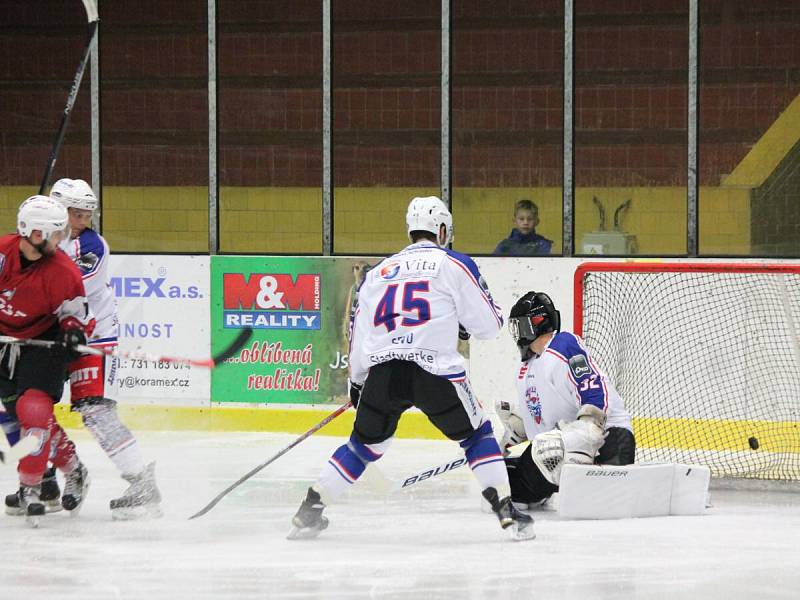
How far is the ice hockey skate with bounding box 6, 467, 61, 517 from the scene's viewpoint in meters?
5.80

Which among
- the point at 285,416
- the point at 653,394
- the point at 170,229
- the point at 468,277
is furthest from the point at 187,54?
the point at 468,277

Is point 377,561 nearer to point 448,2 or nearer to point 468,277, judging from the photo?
point 468,277

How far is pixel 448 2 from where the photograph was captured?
851 centimetres

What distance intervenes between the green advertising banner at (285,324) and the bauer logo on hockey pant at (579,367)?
2.74 metres

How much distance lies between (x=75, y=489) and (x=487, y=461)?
1639 mm

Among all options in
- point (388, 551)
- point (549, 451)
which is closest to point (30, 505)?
point (388, 551)

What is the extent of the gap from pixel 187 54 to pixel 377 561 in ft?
15.6

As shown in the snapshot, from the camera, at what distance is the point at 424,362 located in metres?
5.04

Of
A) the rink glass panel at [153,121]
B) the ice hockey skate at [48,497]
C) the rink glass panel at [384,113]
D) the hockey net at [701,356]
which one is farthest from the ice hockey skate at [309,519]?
the rink glass panel at [153,121]

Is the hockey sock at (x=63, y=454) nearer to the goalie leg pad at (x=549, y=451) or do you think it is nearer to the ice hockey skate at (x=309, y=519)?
the ice hockey skate at (x=309, y=519)

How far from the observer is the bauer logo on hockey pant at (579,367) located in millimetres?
5547

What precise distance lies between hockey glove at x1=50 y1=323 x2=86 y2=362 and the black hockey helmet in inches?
60.2

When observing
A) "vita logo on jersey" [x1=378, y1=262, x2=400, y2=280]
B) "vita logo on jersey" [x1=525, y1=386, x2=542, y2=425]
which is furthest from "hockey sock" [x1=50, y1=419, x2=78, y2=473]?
"vita logo on jersey" [x1=525, y1=386, x2=542, y2=425]

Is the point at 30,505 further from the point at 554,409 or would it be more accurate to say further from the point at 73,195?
the point at 554,409
